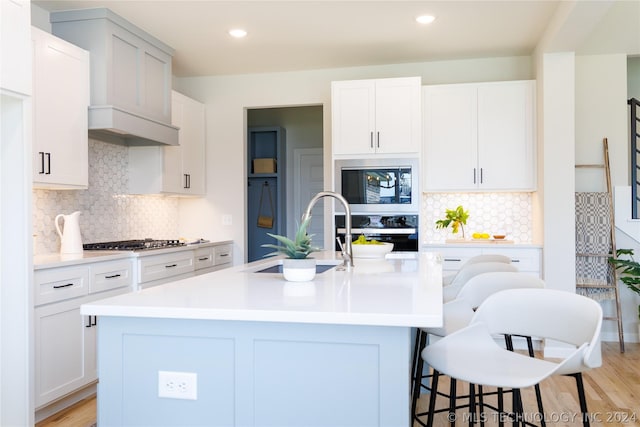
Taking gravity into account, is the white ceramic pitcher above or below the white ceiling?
below

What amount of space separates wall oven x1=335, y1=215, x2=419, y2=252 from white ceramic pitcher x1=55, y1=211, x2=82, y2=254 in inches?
84.8

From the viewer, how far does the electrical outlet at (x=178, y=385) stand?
65.7 inches

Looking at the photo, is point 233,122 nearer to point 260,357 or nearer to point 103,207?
point 103,207

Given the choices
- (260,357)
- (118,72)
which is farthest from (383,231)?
(260,357)

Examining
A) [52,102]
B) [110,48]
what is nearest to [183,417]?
[52,102]

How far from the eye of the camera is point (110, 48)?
3.81m

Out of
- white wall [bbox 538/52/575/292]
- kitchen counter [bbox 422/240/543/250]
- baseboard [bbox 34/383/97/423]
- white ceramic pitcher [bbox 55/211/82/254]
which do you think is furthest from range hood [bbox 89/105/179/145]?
white wall [bbox 538/52/575/292]

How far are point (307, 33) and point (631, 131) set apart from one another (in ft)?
10.4

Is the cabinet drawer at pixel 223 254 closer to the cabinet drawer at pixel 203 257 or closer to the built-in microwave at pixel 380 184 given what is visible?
the cabinet drawer at pixel 203 257

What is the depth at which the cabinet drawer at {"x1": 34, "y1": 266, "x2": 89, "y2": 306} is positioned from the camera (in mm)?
2924

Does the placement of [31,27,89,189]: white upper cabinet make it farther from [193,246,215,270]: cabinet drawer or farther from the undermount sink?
the undermount sink

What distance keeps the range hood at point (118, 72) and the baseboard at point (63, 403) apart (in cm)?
176

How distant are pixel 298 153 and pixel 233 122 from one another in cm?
193

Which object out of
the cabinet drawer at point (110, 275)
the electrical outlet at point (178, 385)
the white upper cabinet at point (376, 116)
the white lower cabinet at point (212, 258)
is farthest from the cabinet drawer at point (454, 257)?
the electrical outlet at point (178, 385)
